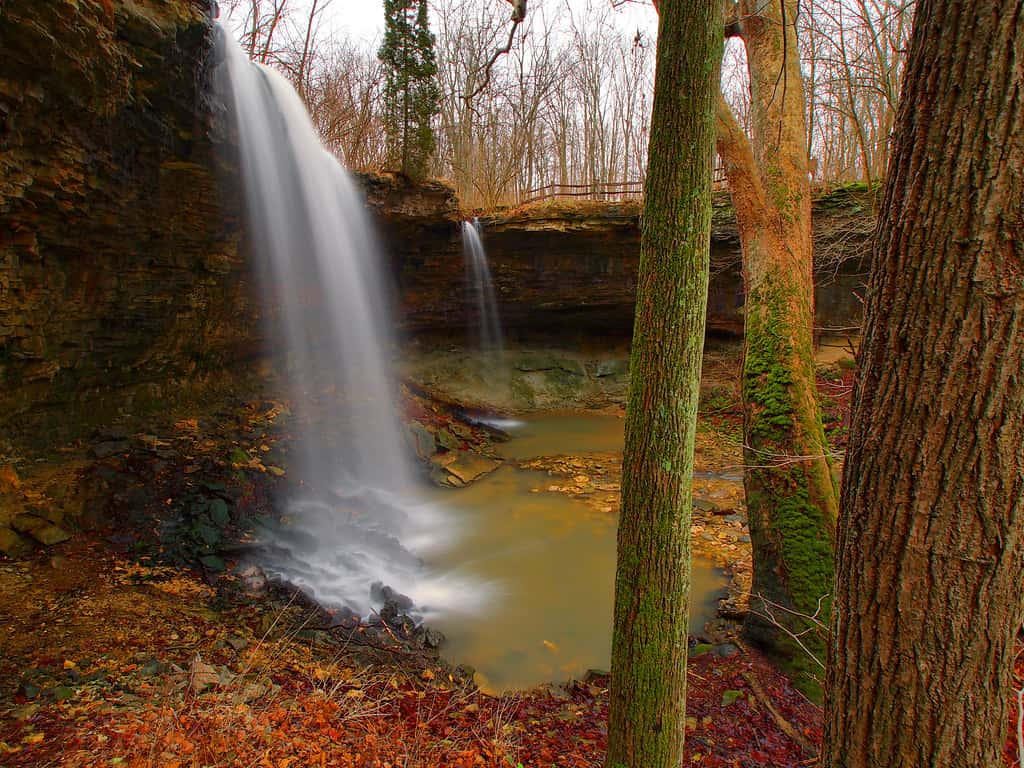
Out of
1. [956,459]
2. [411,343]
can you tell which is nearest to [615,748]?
[956,459]

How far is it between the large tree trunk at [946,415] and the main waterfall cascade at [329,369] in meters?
5.04

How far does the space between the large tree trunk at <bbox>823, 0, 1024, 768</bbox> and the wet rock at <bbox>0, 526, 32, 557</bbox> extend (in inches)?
264

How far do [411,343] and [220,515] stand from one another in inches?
340

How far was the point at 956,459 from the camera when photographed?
4.57 ft

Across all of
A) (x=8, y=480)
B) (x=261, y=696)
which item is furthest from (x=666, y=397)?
(x=8, y=480)

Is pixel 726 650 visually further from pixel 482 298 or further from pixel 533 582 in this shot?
pixel 482 298

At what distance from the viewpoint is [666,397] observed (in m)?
2.42

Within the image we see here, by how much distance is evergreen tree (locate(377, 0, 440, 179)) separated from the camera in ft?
35.5

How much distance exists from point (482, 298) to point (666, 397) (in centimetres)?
1209

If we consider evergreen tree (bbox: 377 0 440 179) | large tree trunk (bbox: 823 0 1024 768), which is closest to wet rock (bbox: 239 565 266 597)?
large tree trunk (bbox: 823 0 1024 768)

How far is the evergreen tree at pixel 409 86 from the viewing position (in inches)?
426

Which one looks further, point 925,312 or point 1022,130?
point 925,312

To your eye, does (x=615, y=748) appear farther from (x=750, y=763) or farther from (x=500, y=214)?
(x=500, y=214)

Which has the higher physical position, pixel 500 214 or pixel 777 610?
pixel 500 214
